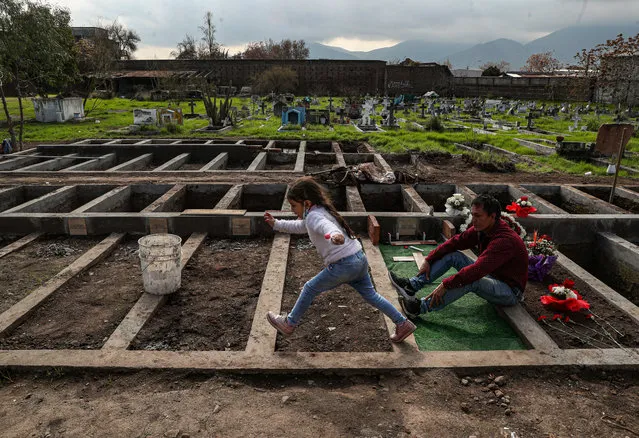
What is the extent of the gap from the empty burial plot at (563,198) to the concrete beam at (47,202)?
8950mm

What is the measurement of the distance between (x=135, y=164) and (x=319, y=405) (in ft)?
33.8

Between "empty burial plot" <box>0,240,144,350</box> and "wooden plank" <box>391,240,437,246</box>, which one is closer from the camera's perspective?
"empty burial plot" <box>0,240,144,350</box>

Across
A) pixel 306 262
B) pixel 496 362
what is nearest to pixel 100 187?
pixel 306 262

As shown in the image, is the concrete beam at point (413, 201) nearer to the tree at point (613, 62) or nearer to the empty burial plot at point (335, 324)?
the empty burial plot at point (335, 324)

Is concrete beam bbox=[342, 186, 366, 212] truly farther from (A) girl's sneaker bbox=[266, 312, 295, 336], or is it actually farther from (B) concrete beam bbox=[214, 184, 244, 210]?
(A) girl's sneaker bbox=[266, 312, 295, 336]

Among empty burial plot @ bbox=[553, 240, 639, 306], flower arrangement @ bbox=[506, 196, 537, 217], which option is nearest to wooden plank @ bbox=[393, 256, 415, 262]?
flower arrangement @ bbox=[506, 196, 537, 217]

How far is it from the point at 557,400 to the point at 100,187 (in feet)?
27.6

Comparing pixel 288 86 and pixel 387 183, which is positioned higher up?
pixel 288 86

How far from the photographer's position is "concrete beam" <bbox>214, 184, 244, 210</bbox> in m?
7.38

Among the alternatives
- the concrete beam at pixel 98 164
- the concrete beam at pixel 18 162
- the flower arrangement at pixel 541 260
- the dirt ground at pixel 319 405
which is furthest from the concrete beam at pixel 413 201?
the concrete beam at pixel 18 162

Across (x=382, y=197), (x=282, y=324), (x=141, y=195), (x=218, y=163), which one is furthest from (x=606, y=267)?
(x=218, y=163)

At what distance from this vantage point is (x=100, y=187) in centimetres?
869

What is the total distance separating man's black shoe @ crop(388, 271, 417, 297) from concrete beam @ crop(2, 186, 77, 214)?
6.12 meters

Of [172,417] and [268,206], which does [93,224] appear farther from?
[172,417]
